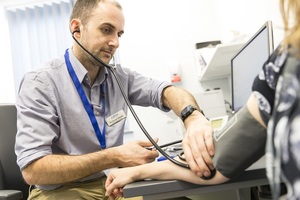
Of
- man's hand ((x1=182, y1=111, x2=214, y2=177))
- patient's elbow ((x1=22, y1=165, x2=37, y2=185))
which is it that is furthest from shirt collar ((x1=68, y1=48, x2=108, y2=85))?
man's hand ((x1=182, y1=111, x2=214, y2=177))

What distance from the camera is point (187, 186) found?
2.09ft

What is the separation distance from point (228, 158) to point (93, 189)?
765mm

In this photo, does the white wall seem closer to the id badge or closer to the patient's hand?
the id badge

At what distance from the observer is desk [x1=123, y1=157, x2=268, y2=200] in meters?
0.60

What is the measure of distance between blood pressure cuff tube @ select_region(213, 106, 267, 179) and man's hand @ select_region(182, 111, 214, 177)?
35 mm

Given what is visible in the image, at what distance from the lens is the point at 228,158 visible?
1.93 feet

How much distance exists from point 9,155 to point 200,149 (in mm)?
1140

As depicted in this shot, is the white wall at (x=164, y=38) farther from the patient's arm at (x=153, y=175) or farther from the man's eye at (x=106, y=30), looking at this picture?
the patient's arm at (x=153, y=175)

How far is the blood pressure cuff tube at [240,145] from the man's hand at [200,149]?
0.03 m

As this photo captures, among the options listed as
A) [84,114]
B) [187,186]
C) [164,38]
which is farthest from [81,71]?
[164,38]

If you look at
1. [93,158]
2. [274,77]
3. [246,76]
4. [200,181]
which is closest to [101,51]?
[93,158]

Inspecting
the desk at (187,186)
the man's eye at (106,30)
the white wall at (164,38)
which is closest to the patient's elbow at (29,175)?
the desk at (187,186)

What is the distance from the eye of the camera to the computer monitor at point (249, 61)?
106 cm

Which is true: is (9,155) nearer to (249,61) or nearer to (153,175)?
(153,175)
